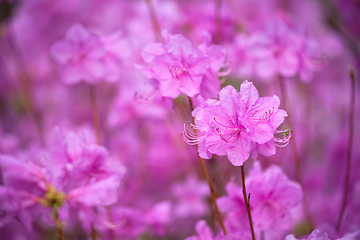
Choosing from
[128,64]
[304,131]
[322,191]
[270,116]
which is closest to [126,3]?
[128,64]

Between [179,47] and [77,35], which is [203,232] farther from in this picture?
[77,35]

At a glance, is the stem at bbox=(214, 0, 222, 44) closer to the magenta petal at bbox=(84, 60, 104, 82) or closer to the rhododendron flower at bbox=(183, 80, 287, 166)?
the magenta petal at bbox=(84, 60, 104, 82)

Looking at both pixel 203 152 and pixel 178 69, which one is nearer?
pixel 203 152

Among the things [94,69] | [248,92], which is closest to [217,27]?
[94,69]

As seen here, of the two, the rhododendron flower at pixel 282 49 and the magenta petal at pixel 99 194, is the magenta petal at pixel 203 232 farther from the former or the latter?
the rhododendron flower at pixel 282 49

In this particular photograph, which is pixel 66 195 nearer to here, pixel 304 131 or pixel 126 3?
pixel 304 131
